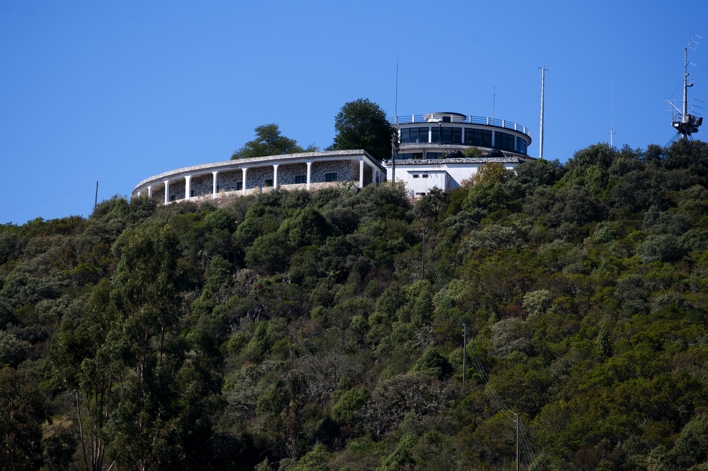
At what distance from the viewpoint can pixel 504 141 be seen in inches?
3041

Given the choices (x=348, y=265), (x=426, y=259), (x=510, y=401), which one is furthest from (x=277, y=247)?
(x=510, y=401)

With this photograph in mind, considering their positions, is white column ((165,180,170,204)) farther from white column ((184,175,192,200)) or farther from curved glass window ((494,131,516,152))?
curved glass window ((494,131,516,152))

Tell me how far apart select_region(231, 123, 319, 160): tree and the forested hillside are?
33.6ft

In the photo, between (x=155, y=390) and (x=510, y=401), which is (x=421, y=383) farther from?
(x=155, y=390)

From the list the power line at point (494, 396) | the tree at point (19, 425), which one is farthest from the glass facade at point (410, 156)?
the tree at point (19, 425)

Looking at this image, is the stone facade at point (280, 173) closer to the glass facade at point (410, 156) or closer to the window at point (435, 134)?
the glass facade at point (410, 156)

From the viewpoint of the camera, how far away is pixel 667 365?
1711 inches

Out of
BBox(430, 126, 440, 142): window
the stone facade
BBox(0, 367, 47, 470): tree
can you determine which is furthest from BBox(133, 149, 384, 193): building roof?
BBox(0, 367, 47, 470): tree

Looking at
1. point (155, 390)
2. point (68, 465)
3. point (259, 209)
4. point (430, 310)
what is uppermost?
point (259, 209)

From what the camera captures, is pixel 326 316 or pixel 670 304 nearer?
pixel 670 304

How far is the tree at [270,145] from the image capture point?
7775 cm

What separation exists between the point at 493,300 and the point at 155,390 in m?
16.6

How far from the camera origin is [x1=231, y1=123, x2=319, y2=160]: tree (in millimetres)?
77750

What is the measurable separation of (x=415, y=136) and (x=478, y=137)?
13.2 ft
